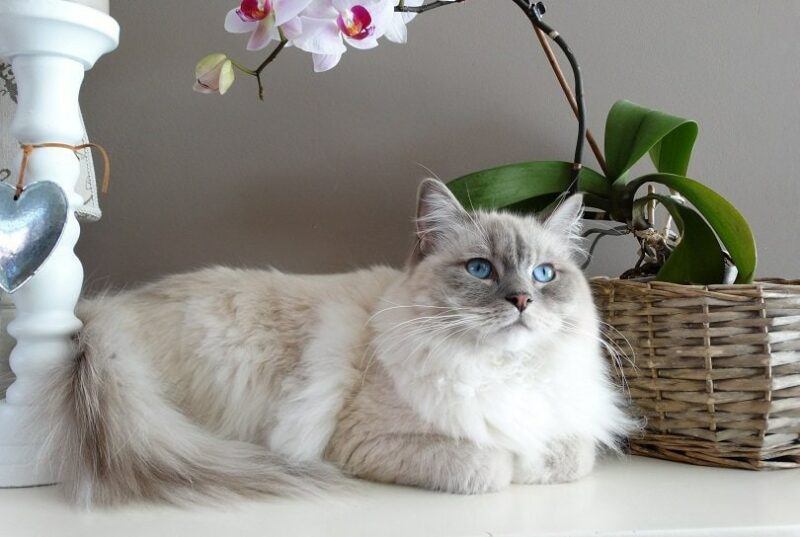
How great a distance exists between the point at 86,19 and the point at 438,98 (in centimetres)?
87

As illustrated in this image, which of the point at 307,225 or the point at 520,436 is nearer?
the point at 520,436

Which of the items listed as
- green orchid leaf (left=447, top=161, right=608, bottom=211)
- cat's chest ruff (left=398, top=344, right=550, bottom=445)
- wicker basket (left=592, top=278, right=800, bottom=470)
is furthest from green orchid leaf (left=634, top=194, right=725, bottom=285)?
cat's chest ruff (left=398, top=344, right=550, bottom=445)

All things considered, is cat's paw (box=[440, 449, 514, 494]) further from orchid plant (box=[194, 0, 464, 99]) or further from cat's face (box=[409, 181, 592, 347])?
orchid plant (box=[194, 0, 464, 99])

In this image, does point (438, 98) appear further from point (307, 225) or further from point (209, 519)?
point (209, 519)

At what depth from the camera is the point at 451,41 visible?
5.72 ft

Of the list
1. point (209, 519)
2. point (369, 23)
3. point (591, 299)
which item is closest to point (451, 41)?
point (369, 23)

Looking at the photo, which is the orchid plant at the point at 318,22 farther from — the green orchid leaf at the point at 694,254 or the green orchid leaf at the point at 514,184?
the green orchid leaf at the point at 694,254

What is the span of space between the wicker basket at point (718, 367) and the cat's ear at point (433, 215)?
0.35m

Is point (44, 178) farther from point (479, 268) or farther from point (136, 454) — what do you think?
point (479, 268)

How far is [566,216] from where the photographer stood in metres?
1.33

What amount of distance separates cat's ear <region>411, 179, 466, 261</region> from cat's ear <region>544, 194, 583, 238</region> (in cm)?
17

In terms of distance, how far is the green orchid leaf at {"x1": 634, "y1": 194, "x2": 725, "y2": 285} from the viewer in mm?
1312

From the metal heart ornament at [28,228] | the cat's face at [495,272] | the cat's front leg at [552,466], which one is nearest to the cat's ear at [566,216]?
the cat's face at [495,272]

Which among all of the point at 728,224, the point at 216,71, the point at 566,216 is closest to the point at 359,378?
the point at 566,216
